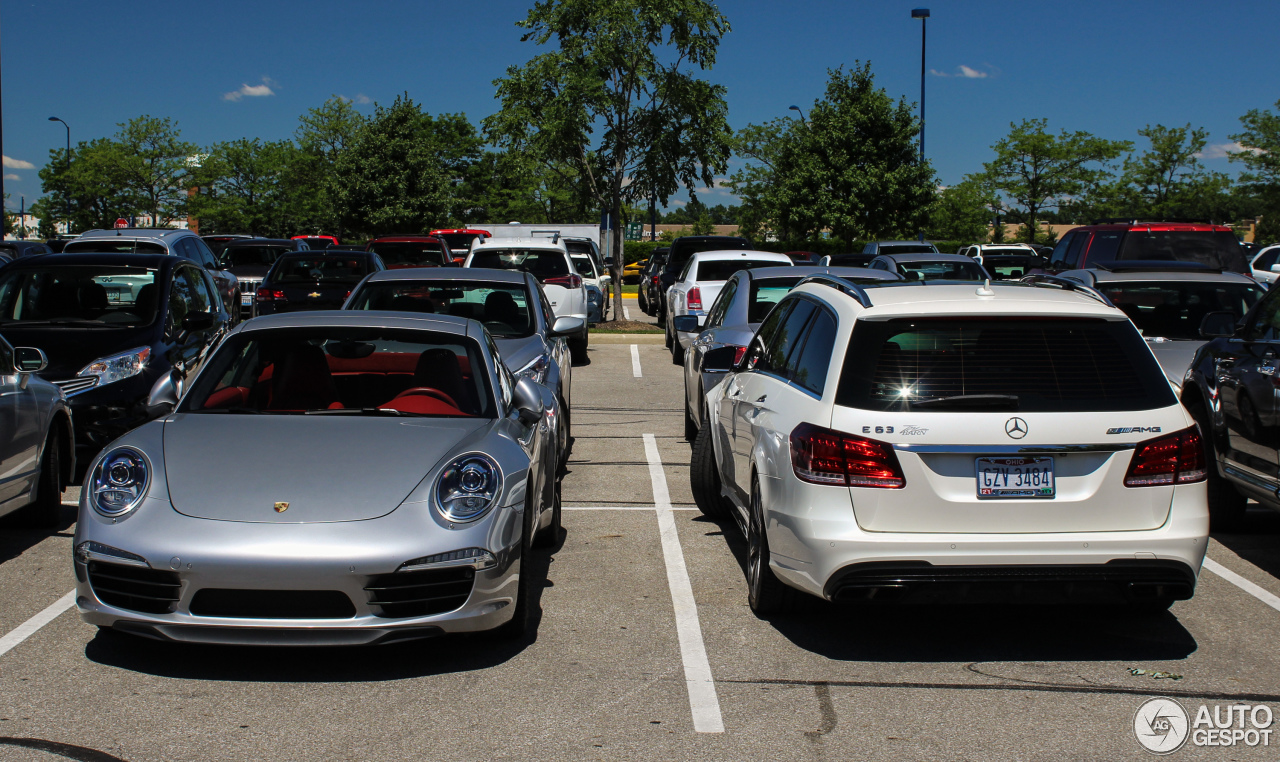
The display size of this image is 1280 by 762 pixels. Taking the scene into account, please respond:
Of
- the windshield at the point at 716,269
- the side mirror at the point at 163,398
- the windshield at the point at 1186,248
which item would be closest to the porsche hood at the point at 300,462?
the side mirror at the point at 163,398

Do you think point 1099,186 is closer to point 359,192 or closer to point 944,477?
point 359,192

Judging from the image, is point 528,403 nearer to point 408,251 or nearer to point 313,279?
point 313,279

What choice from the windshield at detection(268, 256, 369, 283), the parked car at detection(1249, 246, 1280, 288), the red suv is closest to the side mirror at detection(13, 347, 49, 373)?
the windshield at detection(268, 256, 369, 283)

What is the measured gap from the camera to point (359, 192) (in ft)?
173

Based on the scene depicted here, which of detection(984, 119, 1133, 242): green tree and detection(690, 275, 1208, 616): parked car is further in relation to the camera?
detection(984, 119, 1133, 242): green tree

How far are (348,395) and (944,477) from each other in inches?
130

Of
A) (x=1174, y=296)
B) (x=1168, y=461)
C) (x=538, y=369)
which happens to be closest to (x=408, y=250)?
(x=538, y=369)

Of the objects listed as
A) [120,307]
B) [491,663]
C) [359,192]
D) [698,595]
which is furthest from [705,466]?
[359,192]

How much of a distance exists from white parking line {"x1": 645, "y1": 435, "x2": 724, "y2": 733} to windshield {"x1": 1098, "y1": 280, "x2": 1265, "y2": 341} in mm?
4864

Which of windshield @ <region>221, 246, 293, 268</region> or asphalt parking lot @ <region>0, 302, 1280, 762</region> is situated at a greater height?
windshield @ <region>221, 246, 293, 268</region>

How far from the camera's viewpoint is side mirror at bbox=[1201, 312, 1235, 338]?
7438mm

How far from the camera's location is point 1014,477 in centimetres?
467

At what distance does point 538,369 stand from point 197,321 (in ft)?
11.2

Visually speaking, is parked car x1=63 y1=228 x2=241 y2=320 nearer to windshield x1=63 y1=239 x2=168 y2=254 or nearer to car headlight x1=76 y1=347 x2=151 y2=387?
windshield x1=63 y1=239 x2=168 y2=254
